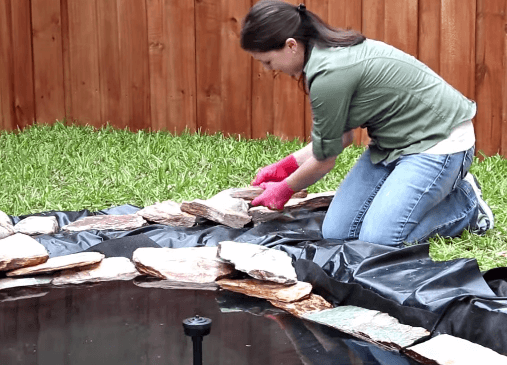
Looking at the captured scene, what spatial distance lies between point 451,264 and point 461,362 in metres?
0.67

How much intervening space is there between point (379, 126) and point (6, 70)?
401 cm

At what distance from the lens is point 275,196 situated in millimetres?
3836

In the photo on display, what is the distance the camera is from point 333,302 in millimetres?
3051

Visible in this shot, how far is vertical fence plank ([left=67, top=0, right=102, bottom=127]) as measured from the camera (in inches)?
250

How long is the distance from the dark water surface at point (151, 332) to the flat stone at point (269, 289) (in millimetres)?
43

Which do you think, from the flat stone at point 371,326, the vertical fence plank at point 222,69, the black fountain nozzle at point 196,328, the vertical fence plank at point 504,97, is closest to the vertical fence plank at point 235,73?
the vertical fence plank at point 222,69

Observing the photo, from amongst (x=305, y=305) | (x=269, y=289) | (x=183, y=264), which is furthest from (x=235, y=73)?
(x=305, y=305)

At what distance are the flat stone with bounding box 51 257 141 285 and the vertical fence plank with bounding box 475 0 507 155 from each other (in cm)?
278

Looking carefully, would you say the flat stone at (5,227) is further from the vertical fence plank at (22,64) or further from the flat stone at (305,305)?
the vertical fence plank at (22,64)

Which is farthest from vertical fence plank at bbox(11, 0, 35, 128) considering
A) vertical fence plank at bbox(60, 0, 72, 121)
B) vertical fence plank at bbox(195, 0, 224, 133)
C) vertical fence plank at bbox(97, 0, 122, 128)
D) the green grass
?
vertical fence plank at bbox(195, 0, 224, 133)

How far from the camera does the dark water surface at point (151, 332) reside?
255 cm

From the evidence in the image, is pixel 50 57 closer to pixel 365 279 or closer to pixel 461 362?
pixel 365 279

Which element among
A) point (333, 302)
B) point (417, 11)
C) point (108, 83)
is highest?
point (417, 11)

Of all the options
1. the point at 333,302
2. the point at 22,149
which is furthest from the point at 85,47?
the point at 333,302
